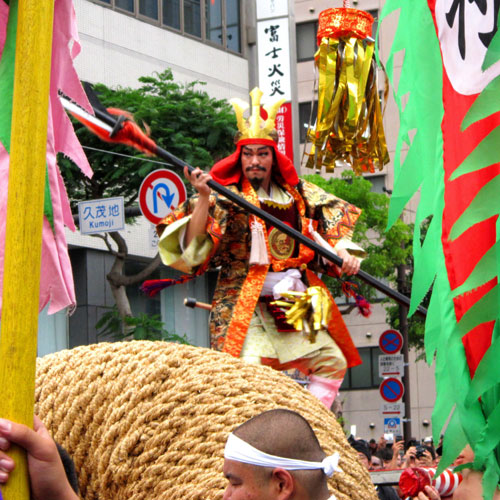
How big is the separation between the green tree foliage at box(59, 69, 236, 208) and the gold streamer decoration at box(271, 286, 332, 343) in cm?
1008

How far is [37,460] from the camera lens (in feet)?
5.50

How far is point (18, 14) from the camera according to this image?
1.79 m

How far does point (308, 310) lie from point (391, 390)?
14.4 metres

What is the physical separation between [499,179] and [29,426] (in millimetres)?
914

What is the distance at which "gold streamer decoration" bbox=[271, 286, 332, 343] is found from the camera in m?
4.94

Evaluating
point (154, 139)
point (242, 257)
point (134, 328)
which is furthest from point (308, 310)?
point (134, 328)

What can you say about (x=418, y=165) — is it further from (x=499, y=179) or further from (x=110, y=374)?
(x=110, y=374)

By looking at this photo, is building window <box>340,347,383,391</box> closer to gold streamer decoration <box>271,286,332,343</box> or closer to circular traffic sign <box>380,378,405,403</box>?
circular traffic sign <box>380,378,405,403</box>

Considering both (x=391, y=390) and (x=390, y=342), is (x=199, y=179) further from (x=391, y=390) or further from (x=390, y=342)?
(x=391, y=390)

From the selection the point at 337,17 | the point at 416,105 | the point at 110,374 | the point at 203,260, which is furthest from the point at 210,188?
the point at 416,105

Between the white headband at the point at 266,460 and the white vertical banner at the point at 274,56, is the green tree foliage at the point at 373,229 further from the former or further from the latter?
the white headband at the point at 266,460

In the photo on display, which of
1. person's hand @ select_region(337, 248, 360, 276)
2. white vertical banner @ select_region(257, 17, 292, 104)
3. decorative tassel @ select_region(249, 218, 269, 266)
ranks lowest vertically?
person's hand @ select_region(337, 248, 360, 276)

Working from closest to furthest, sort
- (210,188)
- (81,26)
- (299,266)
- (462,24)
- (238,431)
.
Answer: (462,24), (238,431), (210,188), (299,266), (81,26)

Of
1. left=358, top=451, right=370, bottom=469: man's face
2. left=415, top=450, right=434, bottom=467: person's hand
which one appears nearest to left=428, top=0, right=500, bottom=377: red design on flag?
left=358, top=451, right=370, bottom=469: man's face
